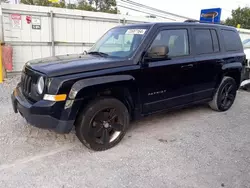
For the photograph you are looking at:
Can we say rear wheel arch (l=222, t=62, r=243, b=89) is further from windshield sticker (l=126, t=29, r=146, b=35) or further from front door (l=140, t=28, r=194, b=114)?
windshield sticker (l=126, t=29, r=146, b=35)

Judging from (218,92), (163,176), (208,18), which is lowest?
(163,176)

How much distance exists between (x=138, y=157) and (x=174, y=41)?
6.85ft

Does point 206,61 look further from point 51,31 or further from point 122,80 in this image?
point 51,31

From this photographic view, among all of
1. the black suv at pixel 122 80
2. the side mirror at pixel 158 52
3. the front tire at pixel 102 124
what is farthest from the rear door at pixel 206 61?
the front tire at pixel 102 124

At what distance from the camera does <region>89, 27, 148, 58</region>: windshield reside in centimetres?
373

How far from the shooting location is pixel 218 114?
5.23 metres

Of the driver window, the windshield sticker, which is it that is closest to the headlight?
the driver window

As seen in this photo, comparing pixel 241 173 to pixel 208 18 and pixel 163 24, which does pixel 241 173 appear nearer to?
pixel 163 24

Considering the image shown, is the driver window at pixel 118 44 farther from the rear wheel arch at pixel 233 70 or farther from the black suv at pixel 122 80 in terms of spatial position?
the rear wheel arch at pixel 233 70

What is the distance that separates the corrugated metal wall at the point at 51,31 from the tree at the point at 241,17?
27292 millimetres

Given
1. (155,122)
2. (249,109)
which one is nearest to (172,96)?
(155,122)

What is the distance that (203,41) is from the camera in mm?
Result: 4582

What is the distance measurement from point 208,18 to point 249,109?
6756 millimetres

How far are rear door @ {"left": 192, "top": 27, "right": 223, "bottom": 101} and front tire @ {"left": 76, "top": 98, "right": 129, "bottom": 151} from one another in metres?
1.77
